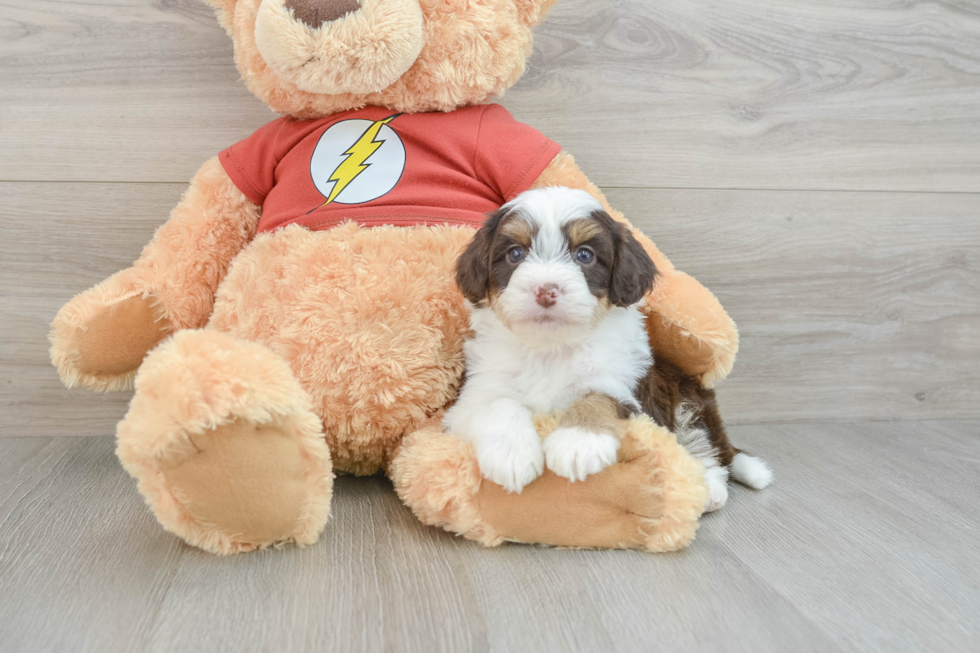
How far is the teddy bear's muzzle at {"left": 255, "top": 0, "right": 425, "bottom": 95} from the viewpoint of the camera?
4.48 ft

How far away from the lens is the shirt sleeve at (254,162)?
5.43ft

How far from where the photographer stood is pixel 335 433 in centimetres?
144

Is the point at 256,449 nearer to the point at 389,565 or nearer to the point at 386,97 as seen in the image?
the point at 389,565

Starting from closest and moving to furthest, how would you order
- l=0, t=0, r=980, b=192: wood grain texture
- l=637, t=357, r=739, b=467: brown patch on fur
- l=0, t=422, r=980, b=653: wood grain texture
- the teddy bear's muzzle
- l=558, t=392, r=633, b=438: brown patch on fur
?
l=0, t=422, r=980, b=653: wood grain texture
l=558, t=392, r=633, b=438: brown patch on fur
the teddy bear's muzzle
l=637, t=357, r=739, b=467: brown patch on fur
l=0, t=0, r=980, b=192: wood grain texture

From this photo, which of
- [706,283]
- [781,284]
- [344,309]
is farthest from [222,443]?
[781,284]

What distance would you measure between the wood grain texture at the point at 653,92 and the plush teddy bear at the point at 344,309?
333 mm

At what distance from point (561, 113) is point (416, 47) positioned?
654mm

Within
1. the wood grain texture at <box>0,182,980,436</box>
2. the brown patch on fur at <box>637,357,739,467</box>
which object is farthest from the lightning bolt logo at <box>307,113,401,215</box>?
the brown patch on fur at <box>637,357,739,467</box>

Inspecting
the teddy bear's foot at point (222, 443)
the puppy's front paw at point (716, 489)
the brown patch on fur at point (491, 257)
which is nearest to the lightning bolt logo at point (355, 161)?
the brown patch on fur at point (491, 257)

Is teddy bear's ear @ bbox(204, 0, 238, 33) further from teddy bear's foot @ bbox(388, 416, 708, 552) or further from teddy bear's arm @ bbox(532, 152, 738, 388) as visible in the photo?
teddy bear's foot @ bbox(388, 416, 708, 552)

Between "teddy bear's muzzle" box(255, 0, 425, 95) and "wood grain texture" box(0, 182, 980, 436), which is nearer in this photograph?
"teddy bear's muzzle" box(255, 0, 425, 95)

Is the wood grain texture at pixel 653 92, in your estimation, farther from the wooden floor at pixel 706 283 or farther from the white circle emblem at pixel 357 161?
the white circle emblem at pixel 357 161

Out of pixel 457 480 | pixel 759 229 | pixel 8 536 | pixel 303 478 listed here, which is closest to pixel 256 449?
pixel 303 478

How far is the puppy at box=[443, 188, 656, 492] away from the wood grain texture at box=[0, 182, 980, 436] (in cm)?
74
